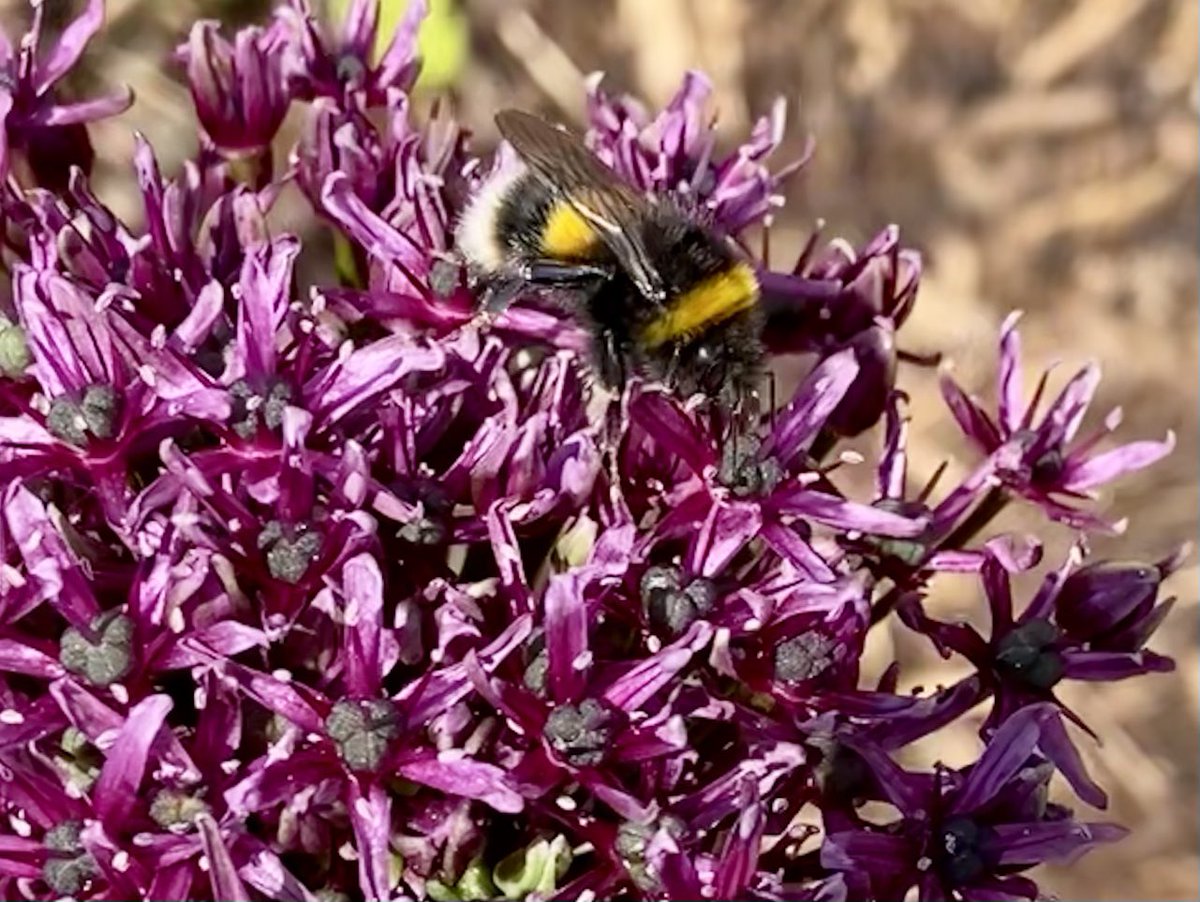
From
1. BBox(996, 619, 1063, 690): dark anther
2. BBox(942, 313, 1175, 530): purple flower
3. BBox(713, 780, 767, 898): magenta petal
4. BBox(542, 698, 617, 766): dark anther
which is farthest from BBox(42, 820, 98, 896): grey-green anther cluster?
BBox(942, 313, 1175, 530): purple flower

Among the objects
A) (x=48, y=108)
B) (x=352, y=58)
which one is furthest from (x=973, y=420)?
(x=48, y=108)

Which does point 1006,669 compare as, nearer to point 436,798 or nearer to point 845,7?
point 436,798

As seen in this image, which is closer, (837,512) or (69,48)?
(837,512)

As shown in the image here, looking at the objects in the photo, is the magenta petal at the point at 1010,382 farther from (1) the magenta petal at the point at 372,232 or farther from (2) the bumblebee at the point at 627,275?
(1) the magenta petal at the point at 372,232

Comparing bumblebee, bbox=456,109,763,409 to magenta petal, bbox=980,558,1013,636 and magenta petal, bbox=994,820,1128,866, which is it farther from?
magenta petal, bbox=994,820,1128,866

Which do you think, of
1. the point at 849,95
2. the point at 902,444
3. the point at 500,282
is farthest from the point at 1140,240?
the point at 500,282

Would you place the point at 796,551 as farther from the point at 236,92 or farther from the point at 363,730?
the point at 236,92
